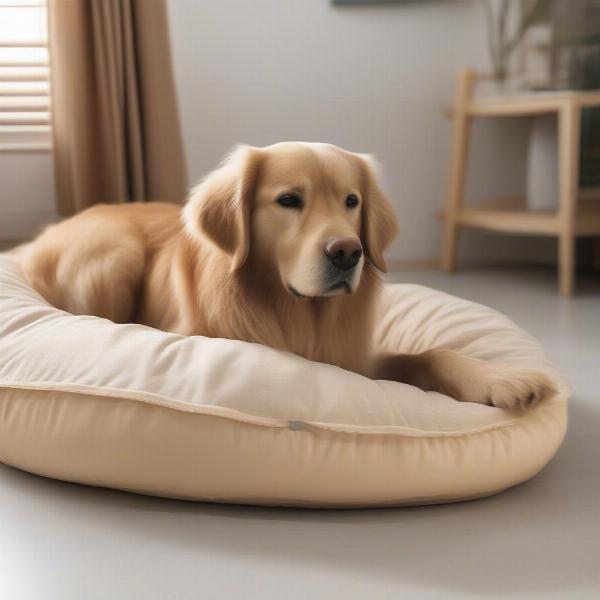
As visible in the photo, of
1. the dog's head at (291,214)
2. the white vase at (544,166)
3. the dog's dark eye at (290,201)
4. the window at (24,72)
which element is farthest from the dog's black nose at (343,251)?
the window at (24,72)

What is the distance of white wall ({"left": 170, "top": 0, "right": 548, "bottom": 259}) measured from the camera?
13.3 feet

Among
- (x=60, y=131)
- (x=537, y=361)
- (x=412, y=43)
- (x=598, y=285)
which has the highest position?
(x=412, y=43)

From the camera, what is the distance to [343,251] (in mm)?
1607

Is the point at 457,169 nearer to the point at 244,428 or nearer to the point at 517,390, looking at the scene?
the point at 517,390

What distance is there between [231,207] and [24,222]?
256 centimetres

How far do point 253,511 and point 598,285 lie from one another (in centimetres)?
278

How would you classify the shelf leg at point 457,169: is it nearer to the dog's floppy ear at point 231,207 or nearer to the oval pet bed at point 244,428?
the dog's floppy ear at point 231,207

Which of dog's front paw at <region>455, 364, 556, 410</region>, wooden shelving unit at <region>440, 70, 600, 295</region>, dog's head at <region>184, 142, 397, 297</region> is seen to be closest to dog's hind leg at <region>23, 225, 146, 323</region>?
dog's head at <region>184, 142, 397, 297</region>

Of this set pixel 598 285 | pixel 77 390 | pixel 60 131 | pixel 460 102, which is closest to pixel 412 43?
pixel 460 102

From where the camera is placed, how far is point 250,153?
5.81 feet

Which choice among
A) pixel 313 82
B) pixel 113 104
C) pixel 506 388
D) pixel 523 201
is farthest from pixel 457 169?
pixel 506 388

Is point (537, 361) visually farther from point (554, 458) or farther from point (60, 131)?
point (60, 131)

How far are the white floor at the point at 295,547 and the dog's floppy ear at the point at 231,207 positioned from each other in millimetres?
526

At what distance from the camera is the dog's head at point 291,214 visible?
1.64m
